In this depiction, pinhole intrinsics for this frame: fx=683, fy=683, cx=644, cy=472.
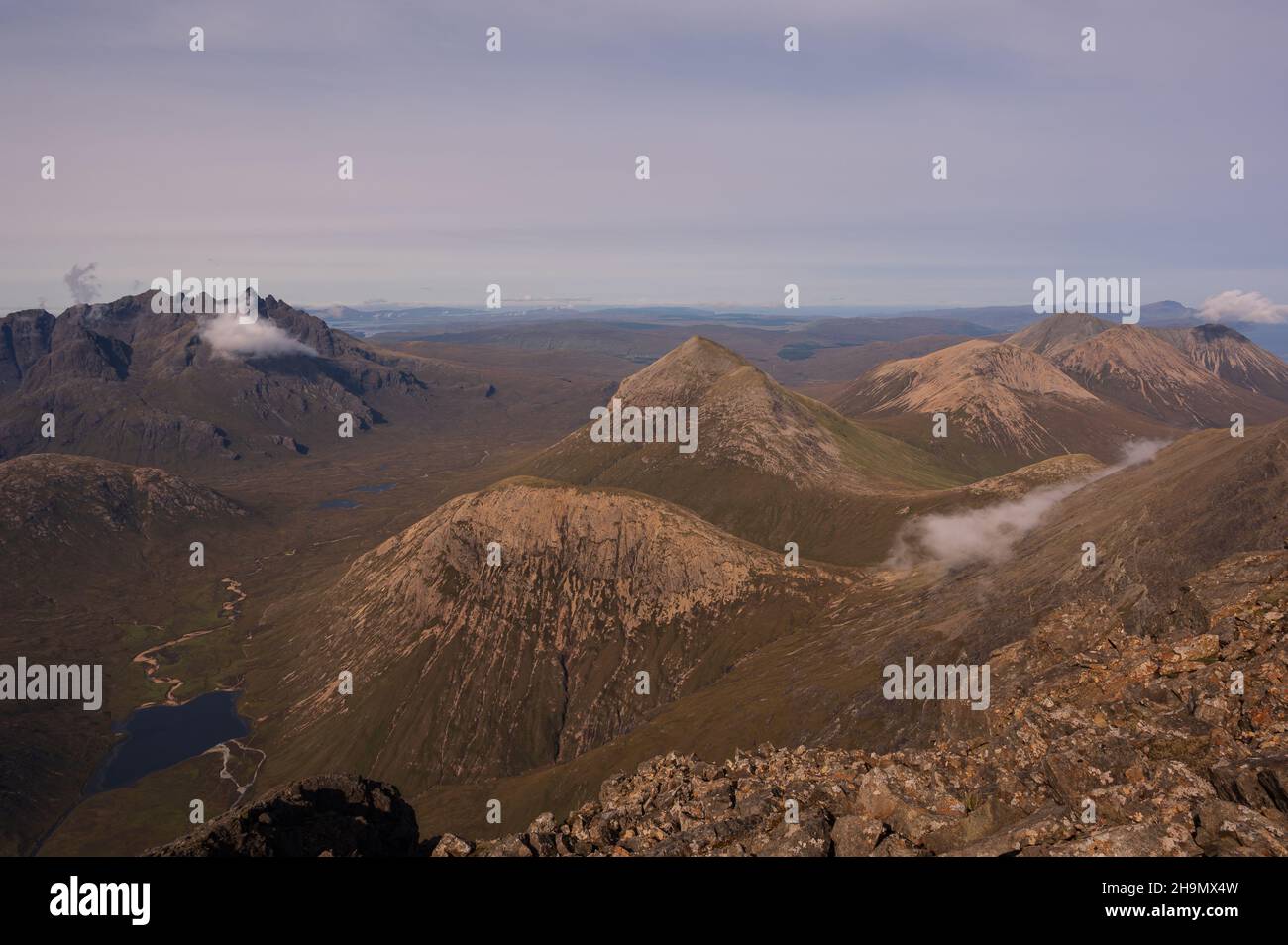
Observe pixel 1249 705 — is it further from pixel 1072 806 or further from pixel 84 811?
pixel 84 811

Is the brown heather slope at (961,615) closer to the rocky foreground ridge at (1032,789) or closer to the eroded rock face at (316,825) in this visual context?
the rocky foreground ridge at (1032,789)

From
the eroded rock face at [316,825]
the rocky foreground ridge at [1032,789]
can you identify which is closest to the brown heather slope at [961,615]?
the rocky foreground ridge at [1032,789]

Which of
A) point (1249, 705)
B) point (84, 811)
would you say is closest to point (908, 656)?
point (1249, 705)

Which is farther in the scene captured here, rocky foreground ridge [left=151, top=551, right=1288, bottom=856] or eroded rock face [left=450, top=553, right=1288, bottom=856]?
rocky foreground ridge [left=151, top=551, right=1288, bottom=856]

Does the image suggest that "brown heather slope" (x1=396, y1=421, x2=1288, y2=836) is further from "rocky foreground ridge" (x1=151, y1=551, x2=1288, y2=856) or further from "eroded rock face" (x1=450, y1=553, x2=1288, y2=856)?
"rocky foreground ridge" (x1=151, y1=551, x2=1288, y2=856)

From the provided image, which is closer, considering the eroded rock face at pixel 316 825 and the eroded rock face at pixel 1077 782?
the eroded rock face at pixel 1077 782

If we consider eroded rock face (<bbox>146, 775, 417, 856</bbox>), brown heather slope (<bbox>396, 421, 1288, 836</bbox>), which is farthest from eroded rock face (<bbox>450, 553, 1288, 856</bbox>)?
brown heather slope (<bbox>396, 421, 1288, 836</bbox>)

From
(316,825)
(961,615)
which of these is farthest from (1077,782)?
(961,615)

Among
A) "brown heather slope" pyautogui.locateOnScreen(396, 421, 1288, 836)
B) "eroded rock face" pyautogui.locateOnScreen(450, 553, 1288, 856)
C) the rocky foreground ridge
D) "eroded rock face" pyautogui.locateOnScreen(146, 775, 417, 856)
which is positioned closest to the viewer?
"eroded rock face" pyautogui.locateOnScreen(450, 553, 1288, 856)
